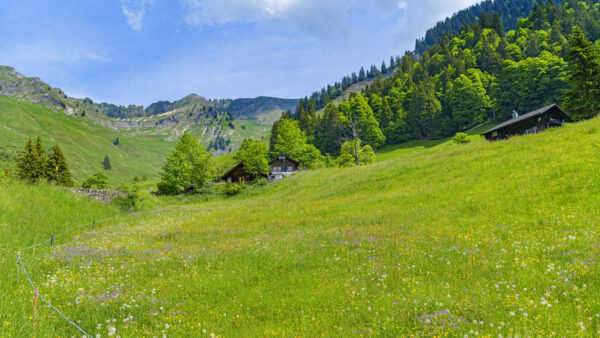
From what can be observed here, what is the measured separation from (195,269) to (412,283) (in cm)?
700

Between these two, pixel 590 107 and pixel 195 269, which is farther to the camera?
Answer: pixel 590 107

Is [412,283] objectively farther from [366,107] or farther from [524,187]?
[366,107]

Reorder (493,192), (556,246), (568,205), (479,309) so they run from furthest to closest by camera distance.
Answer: (493,192), (568,205), (556,246), (479,309)

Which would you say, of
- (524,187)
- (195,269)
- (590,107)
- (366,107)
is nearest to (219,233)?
(195,269)

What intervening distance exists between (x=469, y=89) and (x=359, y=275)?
11633 cm

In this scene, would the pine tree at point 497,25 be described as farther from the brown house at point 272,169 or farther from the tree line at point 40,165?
the tree line at point 40,165

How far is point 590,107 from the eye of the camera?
43.3 m

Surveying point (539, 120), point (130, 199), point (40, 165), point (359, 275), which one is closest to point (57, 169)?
point (40, 165)

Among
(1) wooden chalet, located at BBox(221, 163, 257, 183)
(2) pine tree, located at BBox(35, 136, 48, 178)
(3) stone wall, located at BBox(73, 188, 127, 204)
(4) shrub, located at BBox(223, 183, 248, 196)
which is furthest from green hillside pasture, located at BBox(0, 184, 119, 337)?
(1) wooden chalet, located at BBox(221, 163, 257, 183)

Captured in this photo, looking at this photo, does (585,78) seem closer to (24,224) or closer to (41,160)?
(24,224)

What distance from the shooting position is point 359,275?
25.5ft

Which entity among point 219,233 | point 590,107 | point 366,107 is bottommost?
point 219,233

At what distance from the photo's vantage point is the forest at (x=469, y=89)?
94.3 metres

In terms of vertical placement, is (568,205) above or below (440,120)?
below
